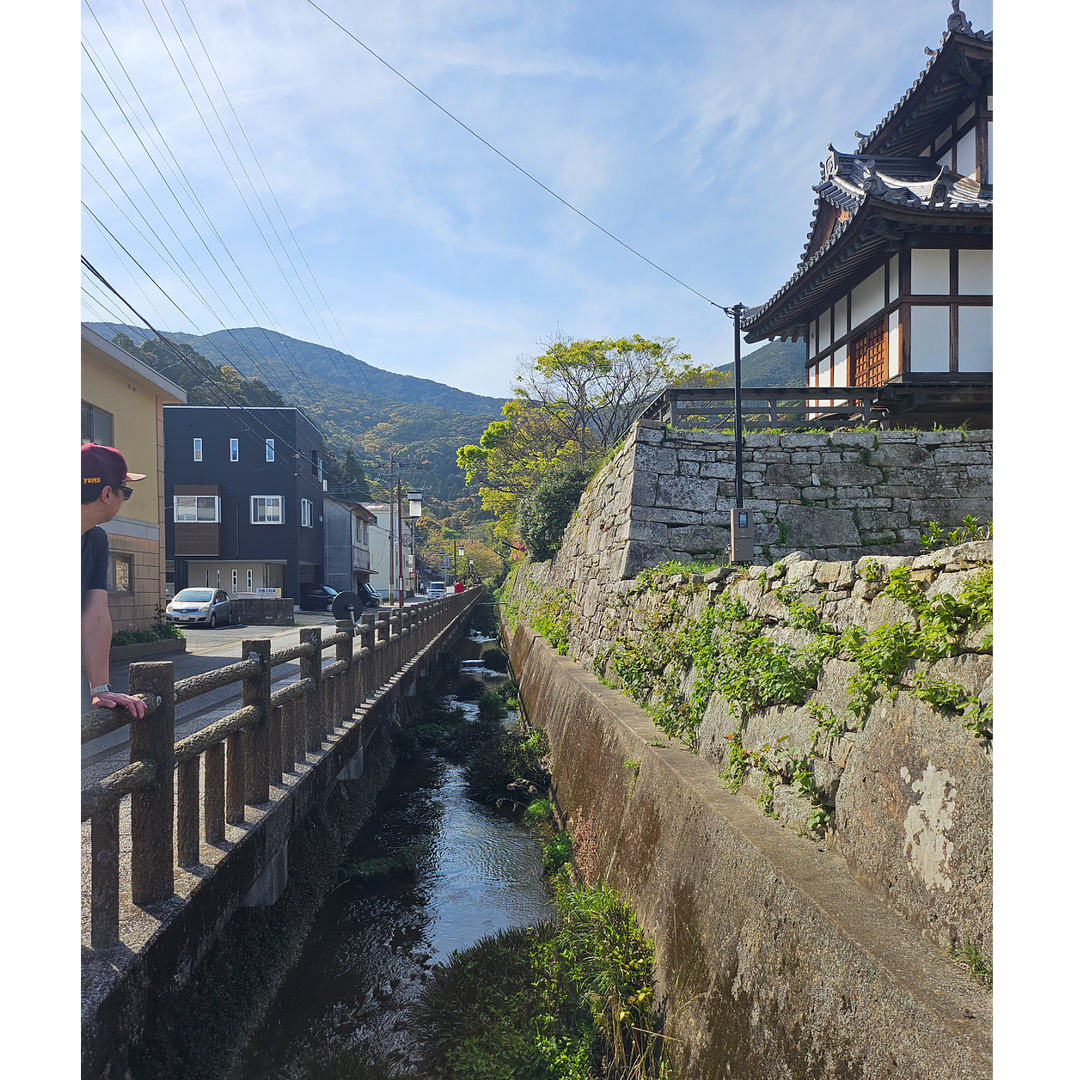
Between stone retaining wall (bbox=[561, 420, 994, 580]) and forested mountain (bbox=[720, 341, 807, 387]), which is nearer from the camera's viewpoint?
stone retaining wall (bbox=[561, 420, 994, 580])

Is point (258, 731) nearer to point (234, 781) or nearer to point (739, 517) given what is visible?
point (234, 781)

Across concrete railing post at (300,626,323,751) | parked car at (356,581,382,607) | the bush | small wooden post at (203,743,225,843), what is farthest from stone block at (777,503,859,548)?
parked car at (356,581,382,607)

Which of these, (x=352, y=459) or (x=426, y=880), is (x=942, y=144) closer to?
(x=426, y=880)

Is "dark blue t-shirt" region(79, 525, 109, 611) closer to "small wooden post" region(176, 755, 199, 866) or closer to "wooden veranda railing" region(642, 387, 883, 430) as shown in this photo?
"small wooden post" region(176, 755, 199, 866)

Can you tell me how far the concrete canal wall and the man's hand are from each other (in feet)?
8.60

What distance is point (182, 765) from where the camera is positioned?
3512mm

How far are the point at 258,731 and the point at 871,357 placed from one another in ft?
43.9

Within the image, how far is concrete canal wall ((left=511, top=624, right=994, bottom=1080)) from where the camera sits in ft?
6.19

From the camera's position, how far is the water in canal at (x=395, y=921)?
4152 mm

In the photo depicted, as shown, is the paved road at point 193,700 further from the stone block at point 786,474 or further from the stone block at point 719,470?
the stone block at point 786,474

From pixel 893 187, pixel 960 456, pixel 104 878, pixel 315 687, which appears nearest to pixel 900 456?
pixel 960 456

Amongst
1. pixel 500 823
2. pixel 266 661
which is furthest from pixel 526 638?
pixel 266 661
